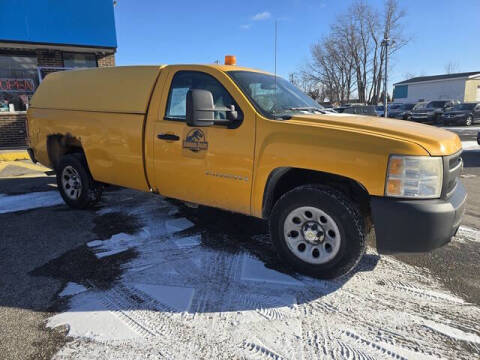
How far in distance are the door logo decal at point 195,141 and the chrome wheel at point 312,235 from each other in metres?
1.16

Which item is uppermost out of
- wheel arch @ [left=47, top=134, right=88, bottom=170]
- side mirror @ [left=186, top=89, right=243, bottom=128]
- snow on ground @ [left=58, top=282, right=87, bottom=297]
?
side mirror @ [left=186, top=89, right=243, bottom=128]

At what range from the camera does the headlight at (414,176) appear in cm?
271

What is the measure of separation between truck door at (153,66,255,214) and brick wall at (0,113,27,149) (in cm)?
996

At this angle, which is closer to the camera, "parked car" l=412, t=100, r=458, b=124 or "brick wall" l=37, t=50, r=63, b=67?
"brick wall" l=37, t=50, r=63, b=67

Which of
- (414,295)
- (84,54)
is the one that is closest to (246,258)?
(414,295)

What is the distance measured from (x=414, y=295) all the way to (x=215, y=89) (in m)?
2.73

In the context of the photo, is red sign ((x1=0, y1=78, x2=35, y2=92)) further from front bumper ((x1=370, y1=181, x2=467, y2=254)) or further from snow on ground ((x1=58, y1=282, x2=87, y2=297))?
front bumper ((x1=370, y1=181, x2=467, y2=254))

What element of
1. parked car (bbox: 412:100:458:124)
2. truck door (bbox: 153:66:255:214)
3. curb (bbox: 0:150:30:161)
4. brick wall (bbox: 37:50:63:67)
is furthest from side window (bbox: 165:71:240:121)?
parked car (bbox: 412:100:458:124)

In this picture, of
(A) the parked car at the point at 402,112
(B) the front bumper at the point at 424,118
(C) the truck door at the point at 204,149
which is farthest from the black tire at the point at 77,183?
(B) the front bumper at the point at 424,118

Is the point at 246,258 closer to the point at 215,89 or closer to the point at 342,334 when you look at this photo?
the point at 342,334

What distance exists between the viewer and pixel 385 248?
2900 mm

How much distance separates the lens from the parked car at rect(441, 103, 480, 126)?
24.2 m

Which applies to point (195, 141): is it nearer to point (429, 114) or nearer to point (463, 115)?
point (463, 115)

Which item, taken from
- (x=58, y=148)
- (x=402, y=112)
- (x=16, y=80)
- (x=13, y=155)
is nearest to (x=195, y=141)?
(x=58, y=148)
